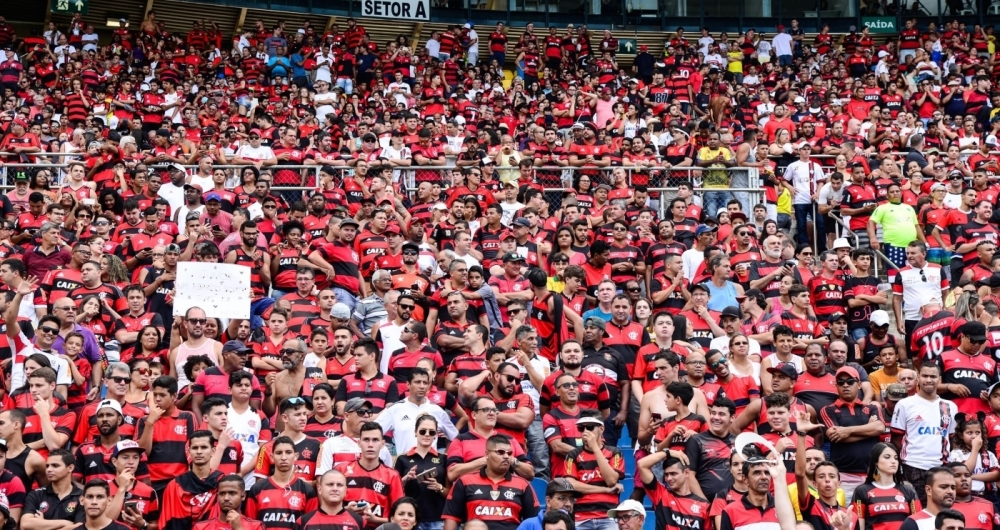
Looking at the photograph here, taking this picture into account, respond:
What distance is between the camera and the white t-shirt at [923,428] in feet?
36.4

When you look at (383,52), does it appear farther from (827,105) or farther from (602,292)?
(602,292)

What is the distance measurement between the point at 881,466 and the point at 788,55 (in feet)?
64.6

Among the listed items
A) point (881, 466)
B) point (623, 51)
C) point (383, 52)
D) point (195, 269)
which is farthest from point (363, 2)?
point (881, 466)

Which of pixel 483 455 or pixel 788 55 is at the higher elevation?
pixel 788 55

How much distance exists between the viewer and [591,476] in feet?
33.0

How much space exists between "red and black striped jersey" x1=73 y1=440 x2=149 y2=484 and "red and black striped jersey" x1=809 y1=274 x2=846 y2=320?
7813 millimetres

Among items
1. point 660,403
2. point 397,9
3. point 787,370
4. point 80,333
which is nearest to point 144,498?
point 80,333

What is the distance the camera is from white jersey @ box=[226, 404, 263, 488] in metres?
10.3

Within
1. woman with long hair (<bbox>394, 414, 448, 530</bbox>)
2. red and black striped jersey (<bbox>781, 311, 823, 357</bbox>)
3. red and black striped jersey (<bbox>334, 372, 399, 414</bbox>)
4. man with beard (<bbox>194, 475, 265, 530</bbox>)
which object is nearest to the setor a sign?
red and black striped jersey (<bbox>781, 311, 823, 357</bbox>)

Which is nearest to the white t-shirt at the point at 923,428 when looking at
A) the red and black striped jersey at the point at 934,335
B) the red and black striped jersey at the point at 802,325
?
the red and black striped jersey at the point at 934,335

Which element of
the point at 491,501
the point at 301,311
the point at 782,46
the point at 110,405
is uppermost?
the point at 782,46

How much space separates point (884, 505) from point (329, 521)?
4359mm

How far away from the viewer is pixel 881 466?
32.5 ft

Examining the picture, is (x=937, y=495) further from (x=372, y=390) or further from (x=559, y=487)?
(x=372, y=390)
